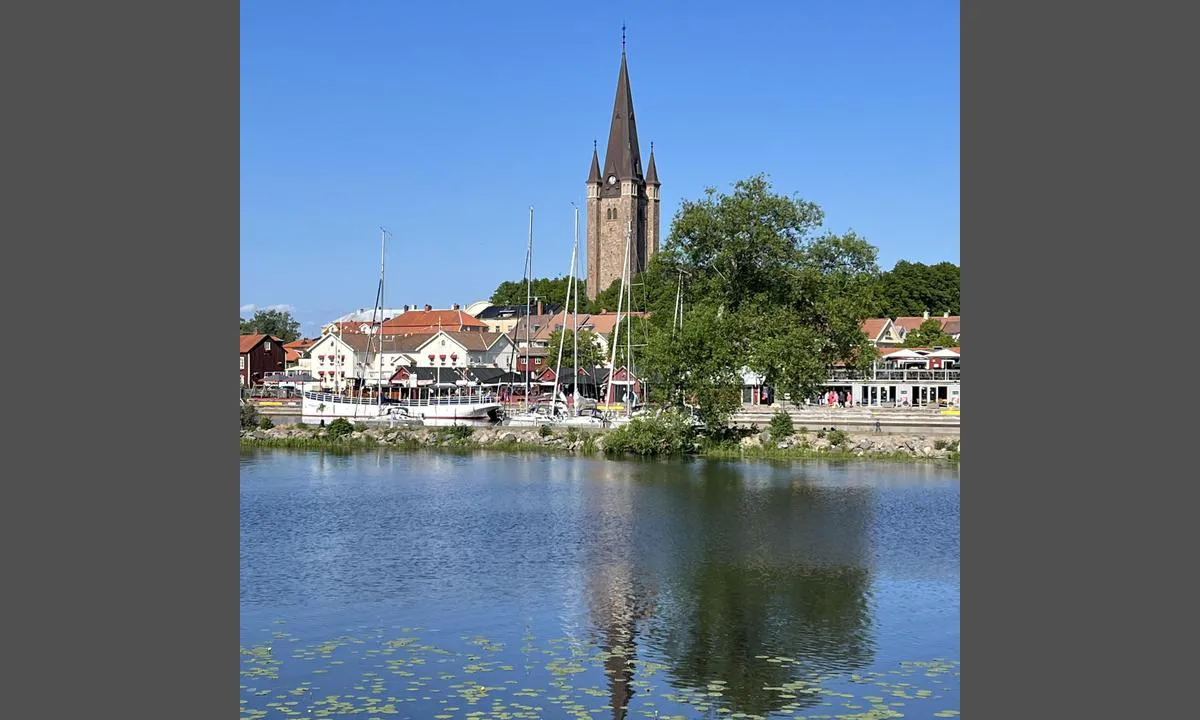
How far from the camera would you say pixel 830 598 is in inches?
997

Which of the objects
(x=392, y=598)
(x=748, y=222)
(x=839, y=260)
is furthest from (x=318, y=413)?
(x=392, y=598)

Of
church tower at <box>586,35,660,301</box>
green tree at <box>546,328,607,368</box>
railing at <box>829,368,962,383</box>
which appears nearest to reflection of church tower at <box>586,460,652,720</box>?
railing at <box>829,368,962,383</box>

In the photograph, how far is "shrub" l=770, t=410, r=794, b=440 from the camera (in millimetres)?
59438

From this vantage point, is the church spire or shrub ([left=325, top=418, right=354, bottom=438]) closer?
shrub ([left=325, top=418, right=354, bottom=438])

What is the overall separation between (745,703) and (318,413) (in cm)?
5937

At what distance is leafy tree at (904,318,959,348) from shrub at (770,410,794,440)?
48.1m

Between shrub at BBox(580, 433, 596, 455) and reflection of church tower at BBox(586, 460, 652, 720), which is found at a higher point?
shrub at BBox(580, 433, 596, 455)

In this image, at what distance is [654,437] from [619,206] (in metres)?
125

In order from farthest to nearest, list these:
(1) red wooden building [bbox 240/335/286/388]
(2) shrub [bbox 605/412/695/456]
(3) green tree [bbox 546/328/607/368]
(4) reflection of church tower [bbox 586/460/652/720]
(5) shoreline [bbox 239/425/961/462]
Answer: (1) red wooden building [bbox 240/335/286/388], (3) green tree [bbox 546/328/607/368], (2) shrub [bbox 605/412/695/456], (5) shoreline [bbox 239/425/961/462], (4) reflection of church tower [bbox 586/460/652/720]

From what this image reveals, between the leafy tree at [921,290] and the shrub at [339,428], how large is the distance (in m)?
83.8

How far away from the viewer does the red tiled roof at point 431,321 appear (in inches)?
5276

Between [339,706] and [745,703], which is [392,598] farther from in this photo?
[745,703]

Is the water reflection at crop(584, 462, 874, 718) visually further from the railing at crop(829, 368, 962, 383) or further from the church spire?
the church spire

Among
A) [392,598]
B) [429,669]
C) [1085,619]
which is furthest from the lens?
[392,598]
